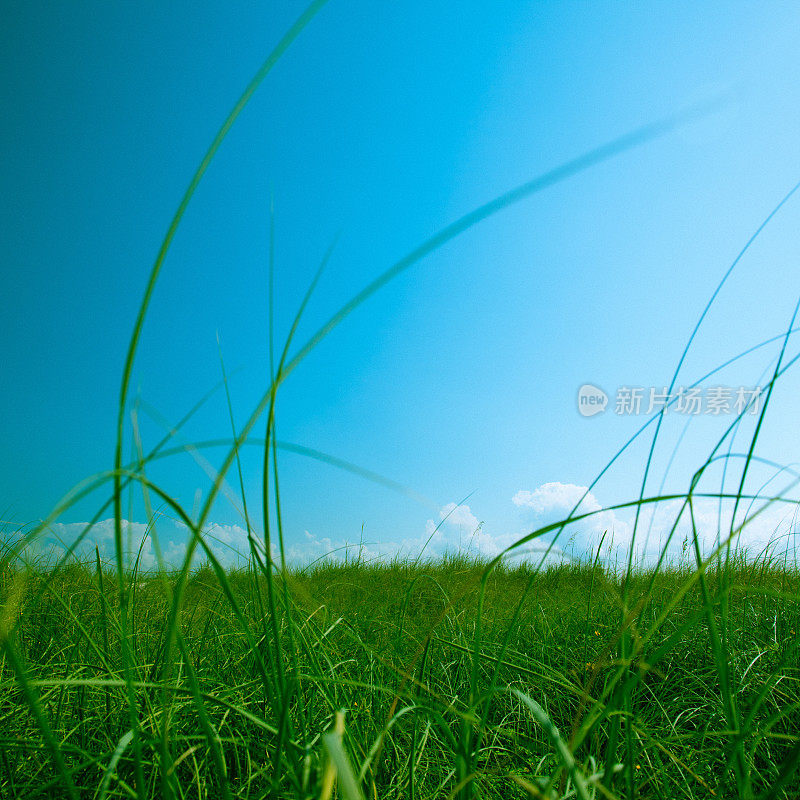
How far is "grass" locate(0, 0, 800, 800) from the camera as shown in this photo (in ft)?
2.34

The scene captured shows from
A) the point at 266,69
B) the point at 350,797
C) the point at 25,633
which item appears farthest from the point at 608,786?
the point at 25,633

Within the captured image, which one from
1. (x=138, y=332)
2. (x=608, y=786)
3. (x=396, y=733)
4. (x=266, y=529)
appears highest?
(x=138, y=332)

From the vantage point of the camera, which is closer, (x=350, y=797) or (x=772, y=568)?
(x=350, y=797)

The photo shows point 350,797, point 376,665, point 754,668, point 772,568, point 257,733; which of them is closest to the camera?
point 350,797

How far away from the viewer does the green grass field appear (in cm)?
79

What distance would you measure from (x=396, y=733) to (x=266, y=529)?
112 centimetres

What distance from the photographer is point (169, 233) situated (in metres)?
0.64

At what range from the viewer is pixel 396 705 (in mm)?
1430

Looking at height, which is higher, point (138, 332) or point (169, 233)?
point (169, 233)

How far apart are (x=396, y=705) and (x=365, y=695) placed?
144 mm

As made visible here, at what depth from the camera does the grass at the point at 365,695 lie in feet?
2.34

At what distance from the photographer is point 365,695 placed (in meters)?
1.54

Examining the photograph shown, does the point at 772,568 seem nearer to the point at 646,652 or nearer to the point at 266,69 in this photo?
the point at 646,652

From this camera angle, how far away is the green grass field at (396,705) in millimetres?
793
